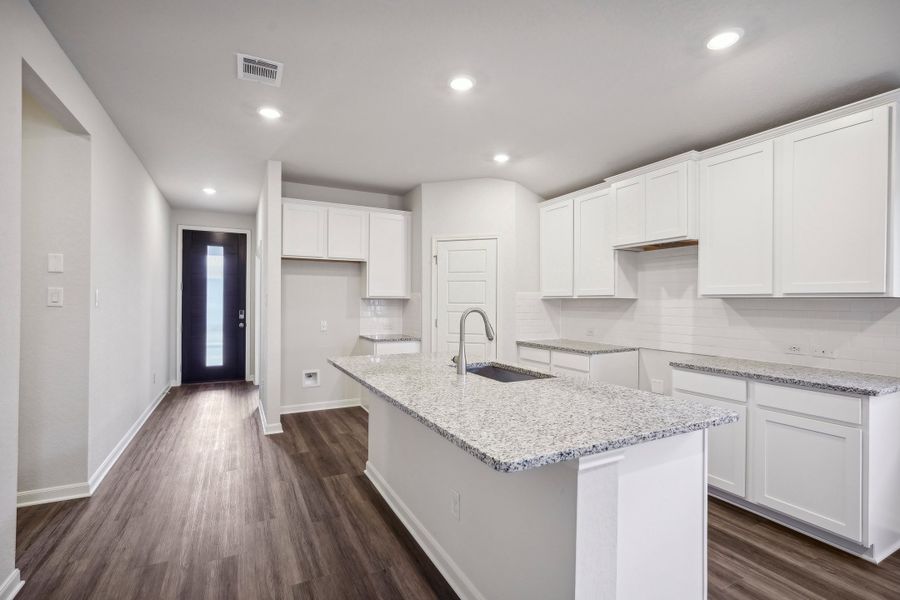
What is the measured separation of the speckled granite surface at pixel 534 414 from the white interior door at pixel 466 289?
234 centimetres

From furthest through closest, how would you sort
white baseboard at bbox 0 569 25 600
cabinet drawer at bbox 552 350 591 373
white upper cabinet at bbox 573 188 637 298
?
1. white upper cabinet at bbox 573 188 637 298
2. cabinet drawer at bbox 552 350 591 373
3. white baseboard at bbox 0 569 25 600

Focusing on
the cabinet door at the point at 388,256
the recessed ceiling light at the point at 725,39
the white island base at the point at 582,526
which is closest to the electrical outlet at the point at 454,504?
the white island base at the point at 582,526

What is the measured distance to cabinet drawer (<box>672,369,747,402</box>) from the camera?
2.62 meters

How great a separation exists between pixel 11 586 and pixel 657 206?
4.30 meters

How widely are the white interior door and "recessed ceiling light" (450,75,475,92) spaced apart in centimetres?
205

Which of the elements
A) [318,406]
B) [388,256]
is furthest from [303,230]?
[318,406]

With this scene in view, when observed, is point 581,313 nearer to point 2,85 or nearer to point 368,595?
point 368,595

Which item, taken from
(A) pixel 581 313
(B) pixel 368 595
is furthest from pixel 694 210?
(B) pixel 368 595

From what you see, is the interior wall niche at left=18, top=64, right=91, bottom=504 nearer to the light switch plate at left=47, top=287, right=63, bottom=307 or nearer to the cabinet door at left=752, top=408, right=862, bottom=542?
the light switch plate at left=47, top=287, right=63, bottom=307

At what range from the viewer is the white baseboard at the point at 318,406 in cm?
480

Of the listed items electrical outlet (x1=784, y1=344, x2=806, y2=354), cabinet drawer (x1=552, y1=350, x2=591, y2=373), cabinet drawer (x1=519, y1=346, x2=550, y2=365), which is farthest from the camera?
cabinet drawer (x1=519, y1=346, x2=550, y2=365)

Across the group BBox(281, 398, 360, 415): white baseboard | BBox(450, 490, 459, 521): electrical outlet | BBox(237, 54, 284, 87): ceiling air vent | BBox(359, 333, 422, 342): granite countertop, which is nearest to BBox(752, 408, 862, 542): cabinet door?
BBox(450, 490, 459, 521): electrical outlet

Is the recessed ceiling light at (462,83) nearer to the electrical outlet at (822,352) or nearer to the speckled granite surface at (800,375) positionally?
the speckled granite surface at (800,375)

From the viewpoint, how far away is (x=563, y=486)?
1.28m
